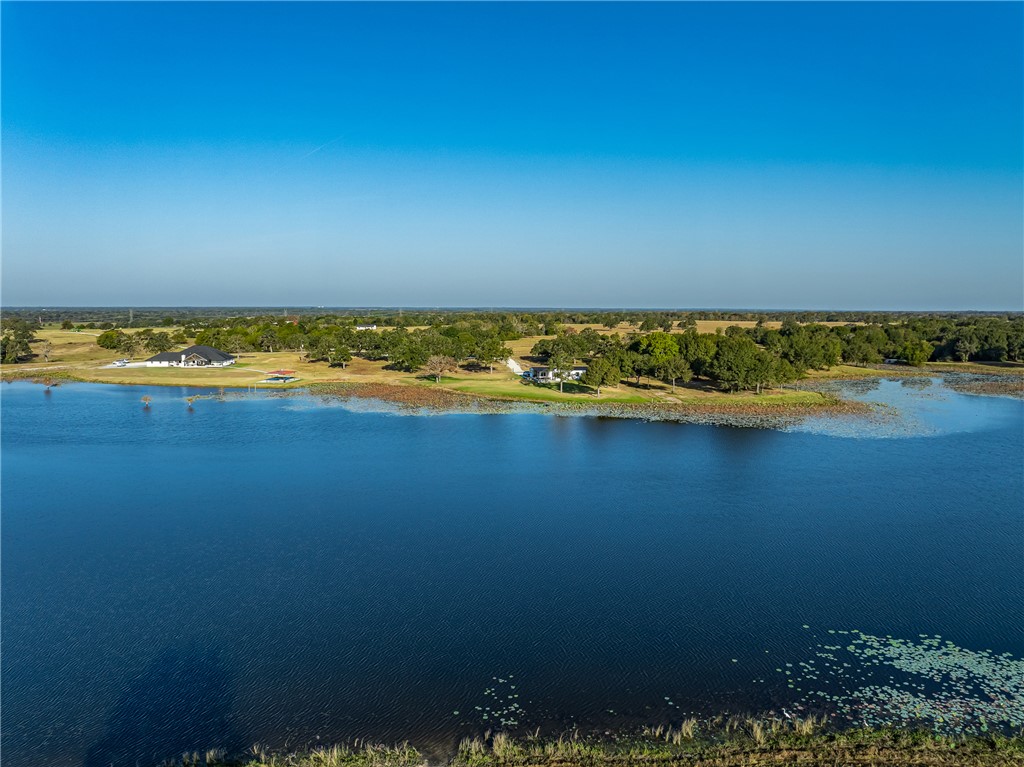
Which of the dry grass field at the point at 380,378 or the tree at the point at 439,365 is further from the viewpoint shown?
the tree at the point at 439,365

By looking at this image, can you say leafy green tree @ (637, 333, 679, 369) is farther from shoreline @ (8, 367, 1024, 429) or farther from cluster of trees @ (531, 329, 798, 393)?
shoreline @ (8, 367, 1024, 429)

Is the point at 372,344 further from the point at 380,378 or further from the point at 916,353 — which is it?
the point at 916,353

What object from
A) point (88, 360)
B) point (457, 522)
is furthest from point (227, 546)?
point (88, 360)

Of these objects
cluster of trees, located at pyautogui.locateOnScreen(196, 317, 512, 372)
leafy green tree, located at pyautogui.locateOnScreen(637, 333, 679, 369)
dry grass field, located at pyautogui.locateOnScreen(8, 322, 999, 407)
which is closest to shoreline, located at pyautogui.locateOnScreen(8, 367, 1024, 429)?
dry grass field, located at pyautogui.locateOnScreen(8, 322, 999, 407)

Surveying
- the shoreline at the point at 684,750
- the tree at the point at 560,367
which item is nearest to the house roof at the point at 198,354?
the tree at the point at 560,367

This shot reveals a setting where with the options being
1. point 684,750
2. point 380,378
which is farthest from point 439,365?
point 684,750

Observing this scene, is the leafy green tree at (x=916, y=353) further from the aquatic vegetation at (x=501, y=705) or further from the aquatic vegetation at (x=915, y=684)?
the aquatic vegetation at (x=501, y=705)

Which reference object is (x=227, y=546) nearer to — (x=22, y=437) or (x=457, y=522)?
(x=457, y=522)
